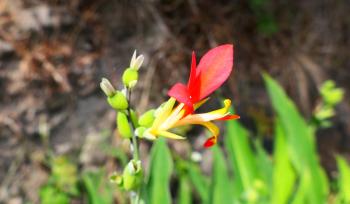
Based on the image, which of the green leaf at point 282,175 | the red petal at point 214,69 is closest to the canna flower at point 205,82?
the red petal at point 214,69

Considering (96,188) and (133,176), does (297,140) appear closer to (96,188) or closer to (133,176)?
(96,188)

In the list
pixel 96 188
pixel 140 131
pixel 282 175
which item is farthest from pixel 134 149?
pixel 282 175

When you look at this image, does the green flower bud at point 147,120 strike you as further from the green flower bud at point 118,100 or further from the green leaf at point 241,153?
the green leaf at point 241,153

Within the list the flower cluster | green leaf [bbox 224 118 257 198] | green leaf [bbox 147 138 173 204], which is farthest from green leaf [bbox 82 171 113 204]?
the flower cluster

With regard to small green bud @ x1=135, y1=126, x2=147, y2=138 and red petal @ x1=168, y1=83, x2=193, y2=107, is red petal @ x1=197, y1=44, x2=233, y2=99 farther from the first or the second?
small green bud @ x1=135, y1=126, x2=147, y2=138

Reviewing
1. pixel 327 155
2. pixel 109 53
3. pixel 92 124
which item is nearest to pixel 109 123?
pixel 92 124
